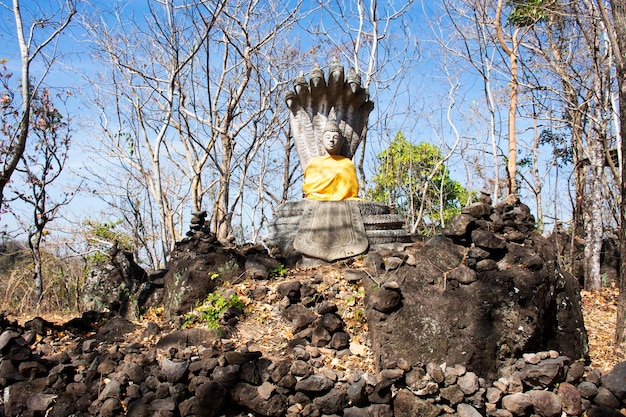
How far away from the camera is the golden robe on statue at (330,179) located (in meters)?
7.41

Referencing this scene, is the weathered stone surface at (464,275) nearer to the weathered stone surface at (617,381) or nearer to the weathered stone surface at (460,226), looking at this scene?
the weathered stone surface at (460,226)

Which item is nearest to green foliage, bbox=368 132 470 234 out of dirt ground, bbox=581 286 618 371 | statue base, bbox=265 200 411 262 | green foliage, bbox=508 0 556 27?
green foliage, bbox=508 0 556 27

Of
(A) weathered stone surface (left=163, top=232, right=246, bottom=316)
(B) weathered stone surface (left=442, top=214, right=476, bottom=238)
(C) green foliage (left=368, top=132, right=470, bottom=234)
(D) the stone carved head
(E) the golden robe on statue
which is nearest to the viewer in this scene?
(B) weathered stone surface (left=442, top=214, right=476, bottom=238)

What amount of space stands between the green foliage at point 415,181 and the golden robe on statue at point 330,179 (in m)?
7.75

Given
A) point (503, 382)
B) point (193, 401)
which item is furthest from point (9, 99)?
point (503, 382)

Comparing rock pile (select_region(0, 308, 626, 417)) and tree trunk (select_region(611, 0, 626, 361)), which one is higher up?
tree trunk (select_region(611, 0, 626, 361))

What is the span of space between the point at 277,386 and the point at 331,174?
13.1 feet

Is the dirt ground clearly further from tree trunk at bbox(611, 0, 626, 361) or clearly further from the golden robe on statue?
the golden robe on statue

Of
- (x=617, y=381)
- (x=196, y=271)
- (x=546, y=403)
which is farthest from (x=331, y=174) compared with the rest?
(x=617, y=381)

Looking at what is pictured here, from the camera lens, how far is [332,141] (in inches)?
298

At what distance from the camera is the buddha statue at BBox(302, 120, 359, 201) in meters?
7.42

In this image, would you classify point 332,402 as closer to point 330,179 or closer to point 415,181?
point 330,179

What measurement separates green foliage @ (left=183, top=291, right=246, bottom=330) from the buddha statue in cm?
244

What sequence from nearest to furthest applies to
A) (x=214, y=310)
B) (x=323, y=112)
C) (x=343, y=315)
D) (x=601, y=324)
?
(x=343, y=315) → (x=214, y=310) → (x=601, y=324) → (x=323, y=112)
